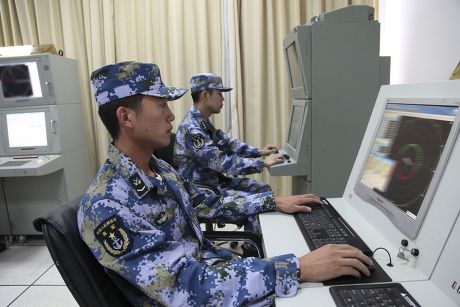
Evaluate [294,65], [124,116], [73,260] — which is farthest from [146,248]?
[294,65]

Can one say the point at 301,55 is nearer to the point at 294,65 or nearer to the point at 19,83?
the point at 294,65

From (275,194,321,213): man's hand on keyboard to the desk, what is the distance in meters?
0.03

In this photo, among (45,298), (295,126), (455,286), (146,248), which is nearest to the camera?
(455,286)

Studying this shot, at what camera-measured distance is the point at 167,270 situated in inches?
32.5

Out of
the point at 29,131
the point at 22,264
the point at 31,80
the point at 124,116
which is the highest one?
the point at 31,80

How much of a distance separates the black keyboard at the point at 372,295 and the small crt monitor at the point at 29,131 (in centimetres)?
281

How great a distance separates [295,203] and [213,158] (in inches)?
37.7

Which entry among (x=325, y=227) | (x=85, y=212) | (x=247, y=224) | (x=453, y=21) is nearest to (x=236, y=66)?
(x=453, y=21)

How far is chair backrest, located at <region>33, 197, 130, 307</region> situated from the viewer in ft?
2.61

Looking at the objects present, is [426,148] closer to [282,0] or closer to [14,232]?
[282,0]

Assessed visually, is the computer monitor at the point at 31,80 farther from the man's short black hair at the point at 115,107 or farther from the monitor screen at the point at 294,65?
the man's short black hair at the point at 115,107

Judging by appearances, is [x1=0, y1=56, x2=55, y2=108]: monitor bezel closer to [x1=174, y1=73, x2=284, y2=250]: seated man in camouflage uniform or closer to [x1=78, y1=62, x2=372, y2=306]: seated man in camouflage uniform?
[x1=174, y1=73, x2=284, y2=250]: seated man in camouflage uniform

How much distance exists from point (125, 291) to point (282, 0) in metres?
2.89

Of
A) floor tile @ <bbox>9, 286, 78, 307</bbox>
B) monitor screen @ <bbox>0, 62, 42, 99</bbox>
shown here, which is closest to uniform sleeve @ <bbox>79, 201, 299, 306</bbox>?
floor tile @ <bbox>9, 286, 78, 307</bbox>
